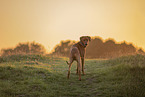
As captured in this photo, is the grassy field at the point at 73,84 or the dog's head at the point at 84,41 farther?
the dog's head at the point at 84,41

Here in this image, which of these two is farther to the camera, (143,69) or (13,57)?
(13,57)

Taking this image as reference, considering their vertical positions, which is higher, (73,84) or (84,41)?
(84,41)

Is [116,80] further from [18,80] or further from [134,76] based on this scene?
[18,80]

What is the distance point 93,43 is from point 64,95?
3902 cm

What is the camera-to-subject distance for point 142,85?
786cm

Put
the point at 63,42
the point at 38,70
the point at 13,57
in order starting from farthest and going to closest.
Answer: the point at 63,42
the point at 13,57
the point at 38,70

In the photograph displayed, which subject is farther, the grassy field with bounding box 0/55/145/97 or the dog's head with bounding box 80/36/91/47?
the dog's head with bounding box 80/36/91/47

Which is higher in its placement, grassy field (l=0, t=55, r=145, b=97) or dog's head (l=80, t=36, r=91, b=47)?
dog's head (l=80, t=36, r=91, b=47)

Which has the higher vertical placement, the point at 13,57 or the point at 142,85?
the point at 13,57

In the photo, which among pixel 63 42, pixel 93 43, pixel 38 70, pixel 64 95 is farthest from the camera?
pixel 63 42

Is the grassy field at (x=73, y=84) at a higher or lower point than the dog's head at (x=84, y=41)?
lower

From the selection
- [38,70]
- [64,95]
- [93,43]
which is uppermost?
[93,43]

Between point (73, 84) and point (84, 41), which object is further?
point (84, 41)

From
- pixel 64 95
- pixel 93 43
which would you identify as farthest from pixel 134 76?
pixel 93 43
